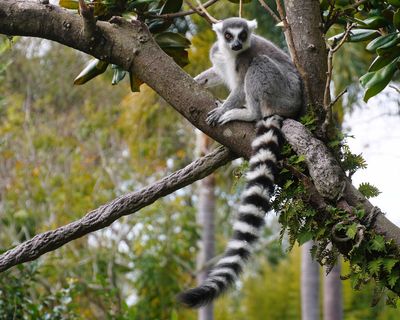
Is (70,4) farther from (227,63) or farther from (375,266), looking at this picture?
(375,266)

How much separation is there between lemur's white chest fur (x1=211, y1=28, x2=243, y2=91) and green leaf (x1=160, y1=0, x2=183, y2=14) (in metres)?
0.85

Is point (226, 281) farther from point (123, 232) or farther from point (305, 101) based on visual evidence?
point (123, 232)

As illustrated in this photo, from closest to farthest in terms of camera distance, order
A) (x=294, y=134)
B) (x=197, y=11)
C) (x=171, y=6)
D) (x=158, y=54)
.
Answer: (x=294, y=134)
(x=158, y=54)
(x=197, y=11)
(x=171, y=6)

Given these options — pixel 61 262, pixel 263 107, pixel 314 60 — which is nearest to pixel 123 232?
pixel 61 262

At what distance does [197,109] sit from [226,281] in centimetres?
101

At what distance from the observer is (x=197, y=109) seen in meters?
3.79

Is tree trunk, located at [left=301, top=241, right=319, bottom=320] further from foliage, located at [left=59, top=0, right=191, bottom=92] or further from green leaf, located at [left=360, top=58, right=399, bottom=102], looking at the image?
green leaf, located at [left=360, top=58, right=399, bottom=102]

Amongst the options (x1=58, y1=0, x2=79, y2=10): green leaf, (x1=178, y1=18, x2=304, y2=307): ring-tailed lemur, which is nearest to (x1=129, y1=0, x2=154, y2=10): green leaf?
(x1=58, y1=0, x2=79, y2=10): green leaf

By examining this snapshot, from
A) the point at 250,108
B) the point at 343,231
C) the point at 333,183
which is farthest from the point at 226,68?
the point at 343,231

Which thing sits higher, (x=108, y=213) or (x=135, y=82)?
(x=135, y=82)

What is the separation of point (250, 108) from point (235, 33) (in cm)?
82

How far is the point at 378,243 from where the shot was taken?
3.25m

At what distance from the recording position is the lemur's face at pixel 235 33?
5066 millimetres

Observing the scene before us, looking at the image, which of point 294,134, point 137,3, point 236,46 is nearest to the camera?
point 294,134
